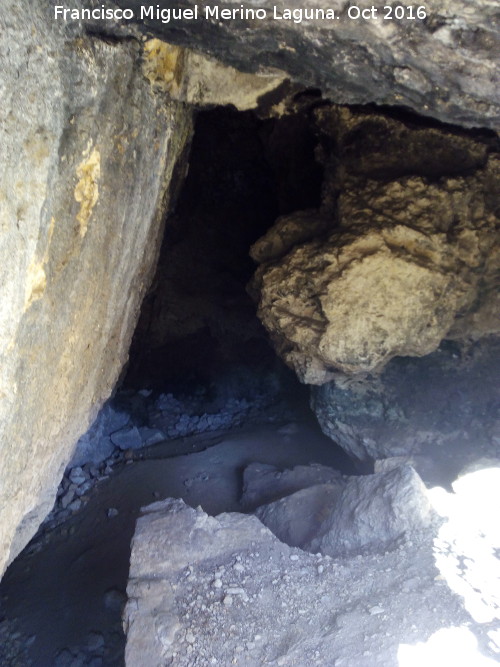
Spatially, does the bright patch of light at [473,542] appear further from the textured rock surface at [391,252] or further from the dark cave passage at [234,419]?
the textured rock surface at [391,252]

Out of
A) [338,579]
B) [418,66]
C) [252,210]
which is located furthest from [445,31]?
[252,210]

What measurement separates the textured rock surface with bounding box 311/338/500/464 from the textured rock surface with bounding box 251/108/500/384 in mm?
383

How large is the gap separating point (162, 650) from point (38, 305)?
4.57 feet

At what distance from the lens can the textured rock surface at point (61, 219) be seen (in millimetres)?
1443

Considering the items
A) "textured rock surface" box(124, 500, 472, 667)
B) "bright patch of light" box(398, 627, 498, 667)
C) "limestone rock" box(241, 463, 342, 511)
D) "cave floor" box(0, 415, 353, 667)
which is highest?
"bright patch of light" box(398, 627, 498, 667)

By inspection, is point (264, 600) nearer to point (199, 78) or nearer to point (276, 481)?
point (276, 481)

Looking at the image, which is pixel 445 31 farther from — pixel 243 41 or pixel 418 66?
pixel 243 41

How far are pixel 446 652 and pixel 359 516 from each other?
3.05 ft

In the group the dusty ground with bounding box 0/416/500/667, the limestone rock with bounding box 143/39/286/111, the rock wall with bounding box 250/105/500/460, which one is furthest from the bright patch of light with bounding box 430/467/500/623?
the limestone rock with bounding box 143/39/286/111

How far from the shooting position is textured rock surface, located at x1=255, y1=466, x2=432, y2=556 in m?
2.76

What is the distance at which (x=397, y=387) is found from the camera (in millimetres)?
4055

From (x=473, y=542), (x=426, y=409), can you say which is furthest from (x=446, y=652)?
(x=426, y=409)

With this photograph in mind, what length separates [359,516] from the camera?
9.59 feet

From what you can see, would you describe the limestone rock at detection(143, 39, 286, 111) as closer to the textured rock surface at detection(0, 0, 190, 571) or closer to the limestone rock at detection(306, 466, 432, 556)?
the textured rock surface at detection(0, 0, 190, 571)
